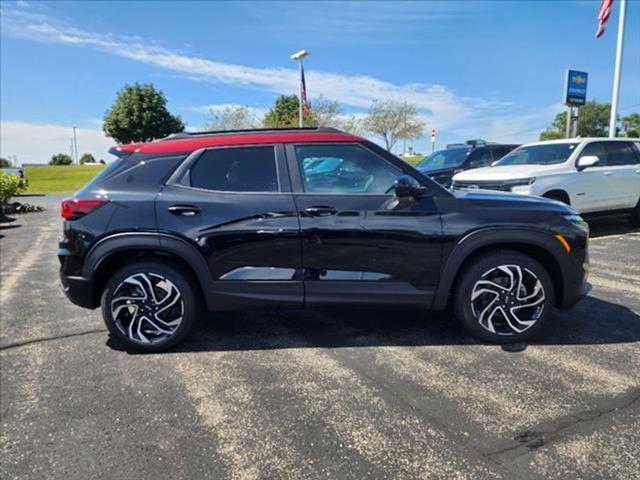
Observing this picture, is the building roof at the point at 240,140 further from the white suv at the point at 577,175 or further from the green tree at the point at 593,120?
the green tree at the point at 593,120

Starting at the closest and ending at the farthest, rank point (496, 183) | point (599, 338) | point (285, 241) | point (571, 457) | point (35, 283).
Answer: point (571, 457)
point (285, 241)
point (599, 338)
point (35, 283)
point (496, 183)

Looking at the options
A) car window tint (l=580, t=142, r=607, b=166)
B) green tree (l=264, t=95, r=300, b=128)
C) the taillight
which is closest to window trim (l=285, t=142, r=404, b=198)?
the taillight

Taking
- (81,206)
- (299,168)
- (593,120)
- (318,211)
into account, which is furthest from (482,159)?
(593,120)

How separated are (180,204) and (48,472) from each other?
1.92 meters

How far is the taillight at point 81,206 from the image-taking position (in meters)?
3.54

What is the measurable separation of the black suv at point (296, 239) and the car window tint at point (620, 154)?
6.10 metres

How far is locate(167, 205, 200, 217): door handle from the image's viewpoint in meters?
3.51

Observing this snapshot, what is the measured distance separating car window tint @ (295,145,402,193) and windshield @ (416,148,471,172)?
853 cm

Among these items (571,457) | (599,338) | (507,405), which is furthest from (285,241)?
(599,338)

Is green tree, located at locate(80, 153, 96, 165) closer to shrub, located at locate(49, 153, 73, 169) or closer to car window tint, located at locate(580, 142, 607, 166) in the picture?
shrub, located at locate(49, 153, 73, 169)

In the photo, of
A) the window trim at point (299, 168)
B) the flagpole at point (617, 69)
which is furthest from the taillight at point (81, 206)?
the flagpole at point (617, 69)

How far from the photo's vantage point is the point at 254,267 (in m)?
3.54

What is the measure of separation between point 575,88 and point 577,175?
→ 1008cm

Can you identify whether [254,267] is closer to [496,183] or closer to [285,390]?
[285,390]
